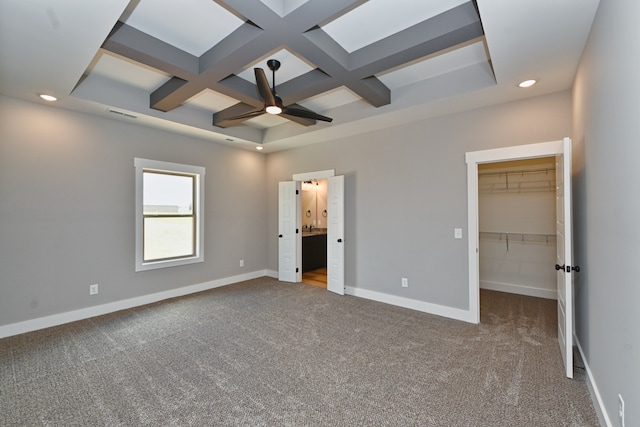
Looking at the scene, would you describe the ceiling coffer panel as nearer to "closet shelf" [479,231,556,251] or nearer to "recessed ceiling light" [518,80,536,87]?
"recessed ceiling light" [518,80,536,87]

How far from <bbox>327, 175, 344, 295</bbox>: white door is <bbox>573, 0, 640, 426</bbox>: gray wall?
9.99 ft

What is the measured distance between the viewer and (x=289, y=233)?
5656mm

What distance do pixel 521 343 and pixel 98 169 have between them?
18.4 ft

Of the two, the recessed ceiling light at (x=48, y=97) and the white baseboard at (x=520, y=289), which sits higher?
the recessed ceiling light at (x=48, y=97)

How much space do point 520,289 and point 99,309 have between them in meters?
6.49

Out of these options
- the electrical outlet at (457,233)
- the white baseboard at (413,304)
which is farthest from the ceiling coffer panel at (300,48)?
the white baseboard at (413,304)

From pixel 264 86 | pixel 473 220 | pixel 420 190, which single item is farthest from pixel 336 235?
pixel 264 86

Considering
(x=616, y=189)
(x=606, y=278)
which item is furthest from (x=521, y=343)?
(x=616, y=189)

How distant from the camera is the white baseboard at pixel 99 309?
3.29 meters

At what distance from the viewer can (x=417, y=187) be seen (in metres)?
4.12

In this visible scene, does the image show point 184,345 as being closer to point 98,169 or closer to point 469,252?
point 98,169

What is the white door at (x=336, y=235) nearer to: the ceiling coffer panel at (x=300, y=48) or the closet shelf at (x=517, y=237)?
the ceiling coffer panel at (x=300, y=48)

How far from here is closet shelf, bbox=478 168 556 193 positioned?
4637mm

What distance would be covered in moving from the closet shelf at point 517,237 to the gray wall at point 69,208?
5.35 metres
